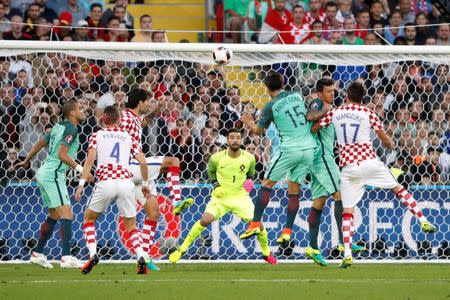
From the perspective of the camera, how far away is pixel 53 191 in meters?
13.8

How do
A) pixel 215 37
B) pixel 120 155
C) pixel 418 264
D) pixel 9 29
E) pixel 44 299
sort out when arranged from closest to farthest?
pixel 44 299, pixel 120 155, pixel 418 264, pixel 9 29, pixel 215 37

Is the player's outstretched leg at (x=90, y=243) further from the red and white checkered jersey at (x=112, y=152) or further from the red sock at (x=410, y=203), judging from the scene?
the red sock at (x=410, y=203)

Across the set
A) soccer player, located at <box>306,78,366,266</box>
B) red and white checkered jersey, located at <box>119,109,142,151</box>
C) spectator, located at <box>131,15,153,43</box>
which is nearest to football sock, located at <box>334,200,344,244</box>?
soccer player, located at <box>306,78,366,266</box>

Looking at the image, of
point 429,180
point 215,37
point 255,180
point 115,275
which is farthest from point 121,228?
point 215,37

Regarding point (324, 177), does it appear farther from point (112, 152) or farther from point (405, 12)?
point (405, 12)

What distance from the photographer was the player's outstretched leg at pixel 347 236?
1322 centimetres

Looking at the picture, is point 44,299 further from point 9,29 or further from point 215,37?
point 215,37

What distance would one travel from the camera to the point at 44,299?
966 cm

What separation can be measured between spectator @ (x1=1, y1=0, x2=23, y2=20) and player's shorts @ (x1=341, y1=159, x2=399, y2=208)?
280 inches

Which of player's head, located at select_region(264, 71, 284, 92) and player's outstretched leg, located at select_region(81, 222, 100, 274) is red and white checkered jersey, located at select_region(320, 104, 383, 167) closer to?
player's head, located at select_region(264, 71, 284, 92)

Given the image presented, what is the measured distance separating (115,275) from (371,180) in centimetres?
309

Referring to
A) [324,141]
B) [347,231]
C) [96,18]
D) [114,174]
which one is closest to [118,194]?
[114,174]

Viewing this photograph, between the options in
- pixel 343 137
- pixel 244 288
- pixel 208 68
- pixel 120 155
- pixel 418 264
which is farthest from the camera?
pixel 208 68

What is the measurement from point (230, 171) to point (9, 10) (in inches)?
239
